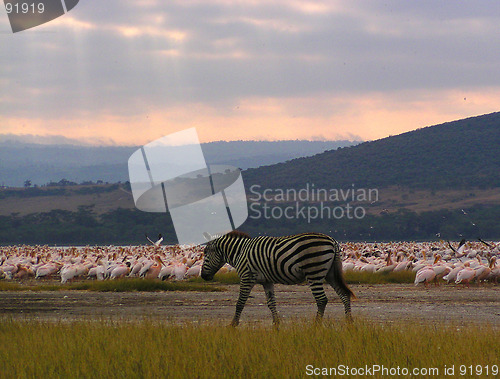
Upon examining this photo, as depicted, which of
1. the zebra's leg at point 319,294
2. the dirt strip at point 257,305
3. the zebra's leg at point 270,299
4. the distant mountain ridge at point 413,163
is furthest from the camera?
the distant mountain ridge at point 413,163

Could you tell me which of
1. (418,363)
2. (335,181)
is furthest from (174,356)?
(335,181)

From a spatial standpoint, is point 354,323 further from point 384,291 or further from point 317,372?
point 384,291

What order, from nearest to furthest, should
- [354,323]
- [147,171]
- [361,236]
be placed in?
[354,323] → [147,171] → [361,236]

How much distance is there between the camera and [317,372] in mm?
10547

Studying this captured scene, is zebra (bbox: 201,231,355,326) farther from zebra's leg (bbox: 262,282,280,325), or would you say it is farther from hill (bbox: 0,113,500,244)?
hill (bbox: 0,113,500,244)

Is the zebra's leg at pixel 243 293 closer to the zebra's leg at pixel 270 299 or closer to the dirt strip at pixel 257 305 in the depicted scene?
the zebra's leg at pixel 270 299

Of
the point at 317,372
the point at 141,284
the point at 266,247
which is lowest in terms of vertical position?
the point at 141,284

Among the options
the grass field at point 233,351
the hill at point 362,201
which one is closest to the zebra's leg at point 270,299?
the grass field at point 233,351

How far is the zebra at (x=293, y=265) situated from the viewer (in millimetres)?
14508

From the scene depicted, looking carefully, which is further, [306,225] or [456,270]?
[306,225]

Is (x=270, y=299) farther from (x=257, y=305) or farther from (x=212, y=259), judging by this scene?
(x=257, y=305)

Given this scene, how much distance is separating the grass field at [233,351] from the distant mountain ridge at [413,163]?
118718 mm

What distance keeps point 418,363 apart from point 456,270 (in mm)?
19212

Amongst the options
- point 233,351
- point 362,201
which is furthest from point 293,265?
point 362,201
